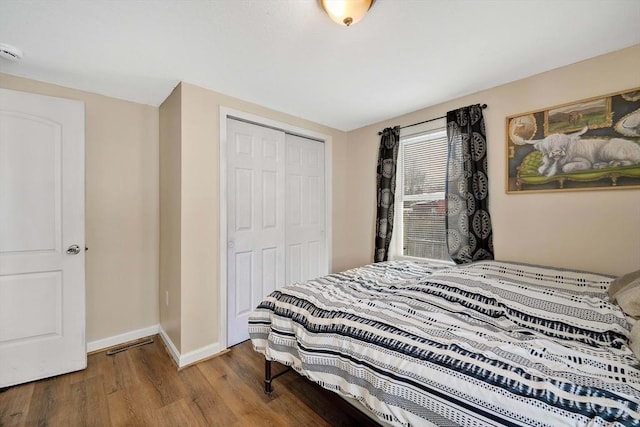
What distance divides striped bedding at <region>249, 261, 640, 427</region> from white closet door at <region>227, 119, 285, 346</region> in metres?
0.86

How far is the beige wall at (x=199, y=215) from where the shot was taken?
2.09m

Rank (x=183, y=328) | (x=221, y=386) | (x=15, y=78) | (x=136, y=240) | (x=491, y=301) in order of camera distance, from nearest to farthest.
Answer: (x=491, y=301) → (x=221, y=386) → (x=15, y=78) → (x=183, y=328) → (x=136, y=240)

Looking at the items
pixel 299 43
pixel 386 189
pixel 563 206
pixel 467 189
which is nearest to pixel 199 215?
pixel 299 43

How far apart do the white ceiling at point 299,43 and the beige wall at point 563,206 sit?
0.11 m

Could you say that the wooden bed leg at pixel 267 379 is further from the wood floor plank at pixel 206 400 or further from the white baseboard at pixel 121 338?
the white baseboard at pixel 121 338

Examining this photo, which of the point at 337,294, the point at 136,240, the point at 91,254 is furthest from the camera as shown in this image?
the point at 136,240

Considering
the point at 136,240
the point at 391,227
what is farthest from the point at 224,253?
the point at 391,227

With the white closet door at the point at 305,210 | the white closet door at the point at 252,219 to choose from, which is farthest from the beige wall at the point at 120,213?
the white closet door at the point at 305,210

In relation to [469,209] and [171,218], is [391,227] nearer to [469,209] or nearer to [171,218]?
[469,209]

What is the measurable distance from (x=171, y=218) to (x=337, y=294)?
165 cm

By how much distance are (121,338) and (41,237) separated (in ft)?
3.66

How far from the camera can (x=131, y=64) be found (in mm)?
1814

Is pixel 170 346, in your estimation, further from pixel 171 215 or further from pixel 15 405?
pixel 171 215

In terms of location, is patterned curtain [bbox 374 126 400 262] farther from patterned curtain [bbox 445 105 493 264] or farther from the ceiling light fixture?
the ceiling light fixture
